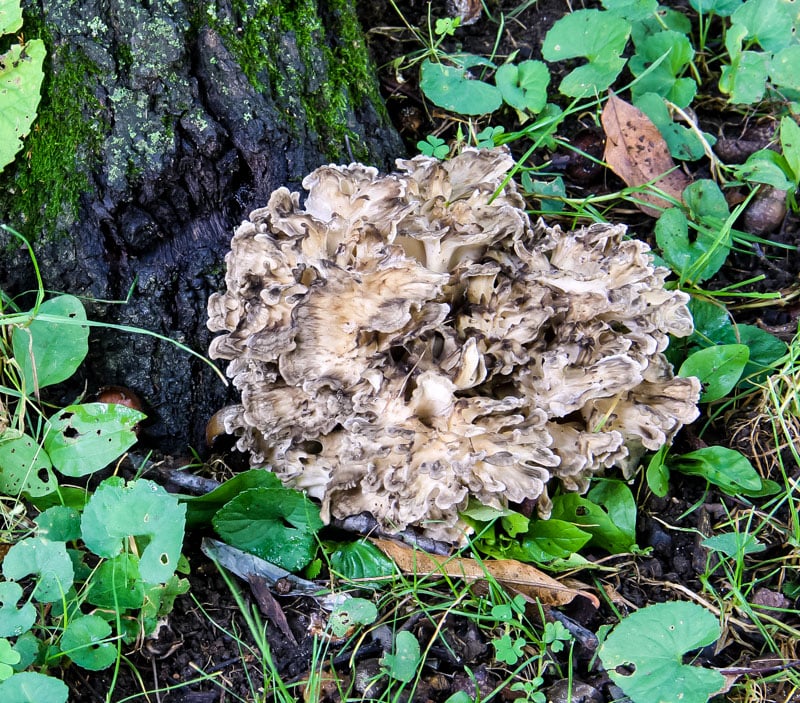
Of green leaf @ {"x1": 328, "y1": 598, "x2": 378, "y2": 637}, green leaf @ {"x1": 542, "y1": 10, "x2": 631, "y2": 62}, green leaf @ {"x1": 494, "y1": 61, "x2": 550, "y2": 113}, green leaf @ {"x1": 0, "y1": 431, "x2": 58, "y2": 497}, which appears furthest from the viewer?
green leaf @ {"x1": 494, "y1": 61, "x2": 550, "y2": 113}

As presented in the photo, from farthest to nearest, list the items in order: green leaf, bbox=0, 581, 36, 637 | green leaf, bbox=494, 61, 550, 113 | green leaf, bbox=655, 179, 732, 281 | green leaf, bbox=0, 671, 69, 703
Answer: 1. green leaf, bbox=494, 61, 550, 113
2. green leaf, bbox=655, 179, 732, 281
3. green leaf, bbox=0, 581, 36, 637
4. green leaf, bbox=0, 671, 69, 703

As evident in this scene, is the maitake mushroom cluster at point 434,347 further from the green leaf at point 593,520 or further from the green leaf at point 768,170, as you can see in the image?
the green leaf at point 768,170

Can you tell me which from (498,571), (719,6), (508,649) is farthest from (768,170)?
(508,649)

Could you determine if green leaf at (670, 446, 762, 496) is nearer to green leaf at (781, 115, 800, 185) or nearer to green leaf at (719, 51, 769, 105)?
green leaf at (781, 115, 800, 185)

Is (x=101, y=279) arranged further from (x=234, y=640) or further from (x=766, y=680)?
Result: (x=766, y=680)

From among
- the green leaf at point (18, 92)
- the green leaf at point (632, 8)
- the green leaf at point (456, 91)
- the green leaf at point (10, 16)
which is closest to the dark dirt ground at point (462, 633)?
the green leaf at point (632, 8)

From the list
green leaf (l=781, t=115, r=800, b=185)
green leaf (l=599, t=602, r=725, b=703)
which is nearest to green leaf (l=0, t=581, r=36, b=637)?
green leaf (l=599, t=602, r=725, b=703)

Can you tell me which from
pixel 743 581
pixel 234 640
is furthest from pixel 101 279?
pixel 743 581
